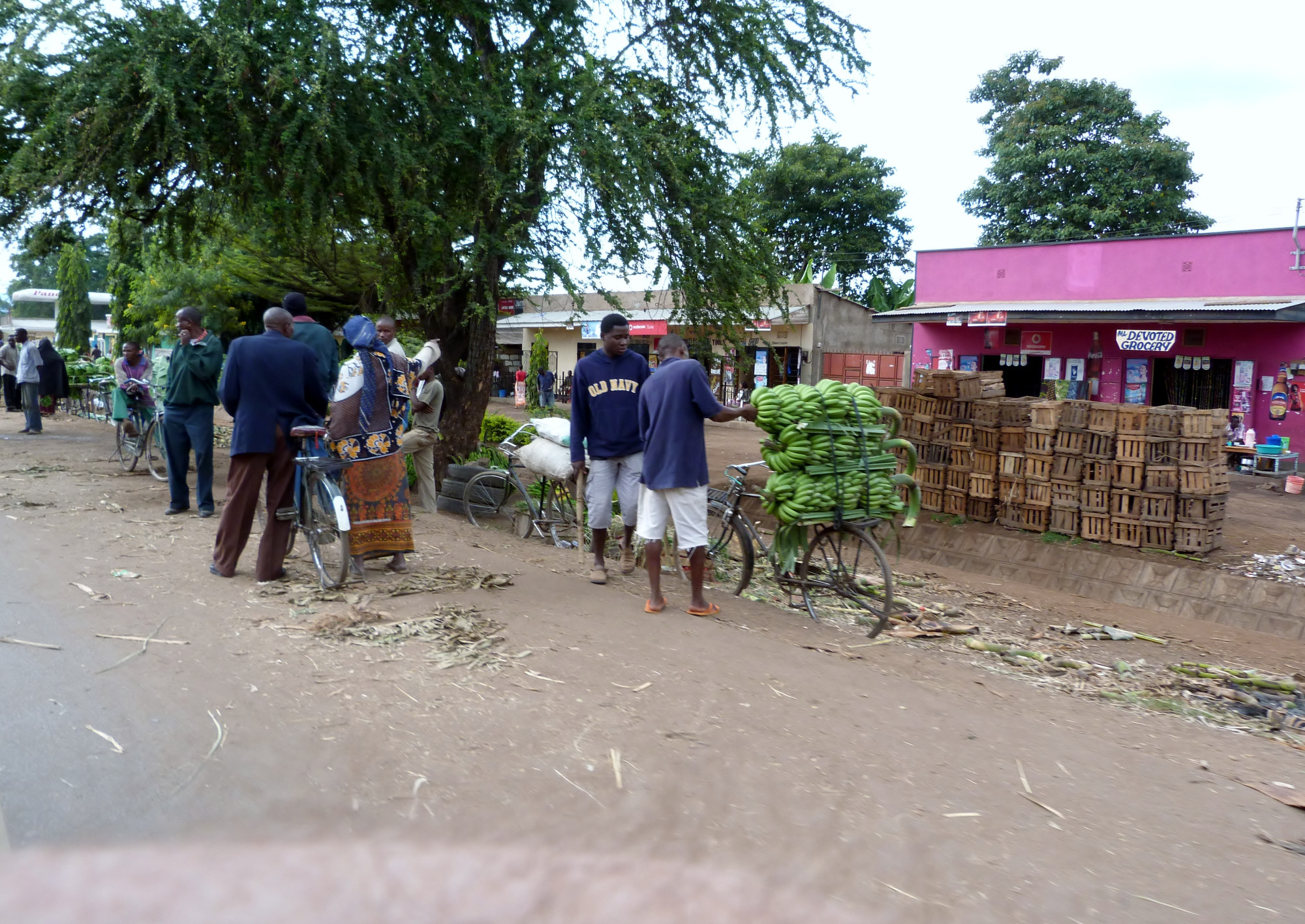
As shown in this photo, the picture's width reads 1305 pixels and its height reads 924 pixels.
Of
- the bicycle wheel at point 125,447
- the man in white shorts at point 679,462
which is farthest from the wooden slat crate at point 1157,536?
the bicycle wheel at point 125,447

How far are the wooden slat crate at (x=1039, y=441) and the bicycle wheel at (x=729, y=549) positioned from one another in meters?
5.74

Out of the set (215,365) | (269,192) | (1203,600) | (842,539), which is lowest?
(1203,600)

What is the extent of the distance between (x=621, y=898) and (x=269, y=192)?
9.24 m

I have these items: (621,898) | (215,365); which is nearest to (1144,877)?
(621,898)

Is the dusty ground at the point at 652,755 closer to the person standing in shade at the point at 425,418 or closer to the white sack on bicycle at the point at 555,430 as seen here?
the white sack on bicycle at the point at 555,430

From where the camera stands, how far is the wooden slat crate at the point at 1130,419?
11.7 m

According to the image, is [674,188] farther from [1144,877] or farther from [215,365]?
[1144,877]

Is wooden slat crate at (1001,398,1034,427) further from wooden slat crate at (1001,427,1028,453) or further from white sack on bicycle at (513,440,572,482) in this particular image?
white sack on bicycle at (513,440,572,482)

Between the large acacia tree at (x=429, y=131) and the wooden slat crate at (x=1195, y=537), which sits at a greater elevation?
the large acacia tree at (x=429, y=131)

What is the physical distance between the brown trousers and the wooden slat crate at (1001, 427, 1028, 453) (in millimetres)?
9684

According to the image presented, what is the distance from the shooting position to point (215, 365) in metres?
8.71

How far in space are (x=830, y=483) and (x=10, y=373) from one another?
57.8ft

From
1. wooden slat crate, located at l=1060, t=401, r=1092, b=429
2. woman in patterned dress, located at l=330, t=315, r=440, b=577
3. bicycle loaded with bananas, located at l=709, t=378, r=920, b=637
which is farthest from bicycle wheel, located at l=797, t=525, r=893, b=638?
wooden slat crate, located at l=1060, t=401, r=1092, b=429

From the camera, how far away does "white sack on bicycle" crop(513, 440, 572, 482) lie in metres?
8.99
